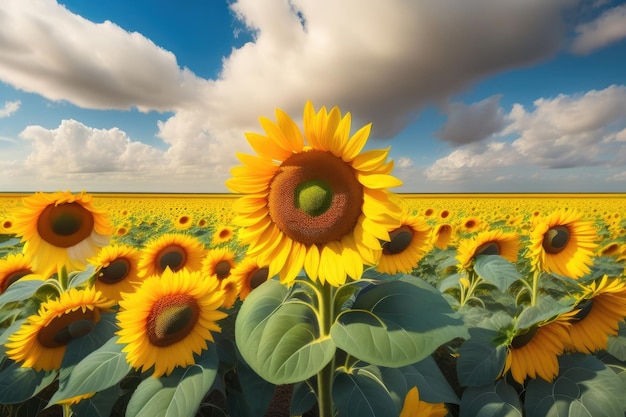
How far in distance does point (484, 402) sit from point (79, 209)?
9.95ft

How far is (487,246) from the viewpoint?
3486mm

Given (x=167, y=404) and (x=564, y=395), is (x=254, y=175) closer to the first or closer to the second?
(x=167, y=404)

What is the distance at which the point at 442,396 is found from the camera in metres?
1.76

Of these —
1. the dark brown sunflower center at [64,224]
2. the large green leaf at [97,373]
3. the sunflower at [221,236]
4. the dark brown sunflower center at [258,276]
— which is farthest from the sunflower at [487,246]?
the sunflower at [221,236]

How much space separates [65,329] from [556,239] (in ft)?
12.4

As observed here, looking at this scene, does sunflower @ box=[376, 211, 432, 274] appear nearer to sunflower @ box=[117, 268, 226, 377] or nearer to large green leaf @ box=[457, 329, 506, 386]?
large green leaf @ box=[457, 329, 506, 386]

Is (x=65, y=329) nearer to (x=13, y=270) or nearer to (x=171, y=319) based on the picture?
(x=171, y=319)

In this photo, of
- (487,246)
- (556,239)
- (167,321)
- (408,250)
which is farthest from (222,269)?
(556,239)

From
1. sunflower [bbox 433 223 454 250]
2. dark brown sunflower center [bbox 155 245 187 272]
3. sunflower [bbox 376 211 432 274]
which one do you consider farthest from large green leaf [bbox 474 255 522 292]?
dark brown sunflower center [bbox 155 245 187 272]

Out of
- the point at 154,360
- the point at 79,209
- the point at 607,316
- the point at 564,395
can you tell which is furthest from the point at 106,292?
the point at 607,316

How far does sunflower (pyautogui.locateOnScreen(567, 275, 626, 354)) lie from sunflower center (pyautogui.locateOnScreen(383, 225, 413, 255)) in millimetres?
1443

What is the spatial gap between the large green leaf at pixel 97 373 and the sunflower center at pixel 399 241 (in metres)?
2.28

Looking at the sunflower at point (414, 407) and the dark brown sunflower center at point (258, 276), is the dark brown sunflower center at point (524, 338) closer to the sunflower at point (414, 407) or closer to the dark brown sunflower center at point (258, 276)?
the sunflower at point (414, 407)

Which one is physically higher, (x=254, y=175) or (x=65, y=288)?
(x=254, y=175)
